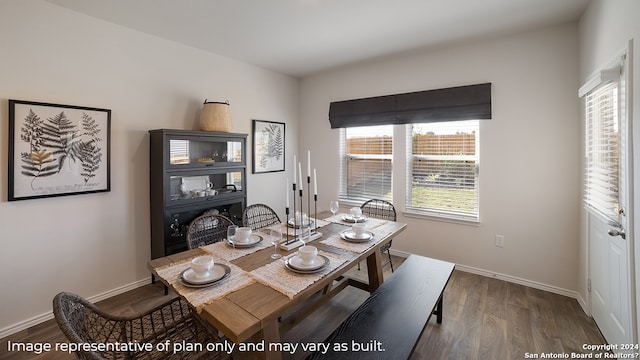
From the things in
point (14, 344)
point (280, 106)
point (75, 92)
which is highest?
point (280, 106)

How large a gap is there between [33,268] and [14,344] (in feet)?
1.83

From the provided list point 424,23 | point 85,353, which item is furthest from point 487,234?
point 85,353

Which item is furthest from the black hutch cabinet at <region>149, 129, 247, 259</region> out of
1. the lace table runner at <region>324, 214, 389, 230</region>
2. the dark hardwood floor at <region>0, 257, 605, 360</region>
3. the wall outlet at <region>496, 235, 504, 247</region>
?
the wall outlet at <region>496, 235, 504, 247</region>

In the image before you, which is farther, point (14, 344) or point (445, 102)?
point (445, 102)

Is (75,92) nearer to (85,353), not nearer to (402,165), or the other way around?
(85,353)

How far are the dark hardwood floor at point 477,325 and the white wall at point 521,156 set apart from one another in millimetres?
382

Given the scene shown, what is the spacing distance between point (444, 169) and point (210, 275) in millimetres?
2982

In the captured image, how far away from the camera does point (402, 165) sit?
369 centimetres

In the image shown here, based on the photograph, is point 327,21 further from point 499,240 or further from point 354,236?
point 499,240

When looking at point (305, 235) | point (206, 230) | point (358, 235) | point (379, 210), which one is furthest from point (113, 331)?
point (379, 210)

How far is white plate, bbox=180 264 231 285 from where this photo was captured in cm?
144

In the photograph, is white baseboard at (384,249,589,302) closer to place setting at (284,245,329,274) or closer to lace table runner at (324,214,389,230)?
lace table runner at (324,214,389,230)

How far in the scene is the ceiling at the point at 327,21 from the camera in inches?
91.5

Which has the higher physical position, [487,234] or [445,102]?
[445,102]
